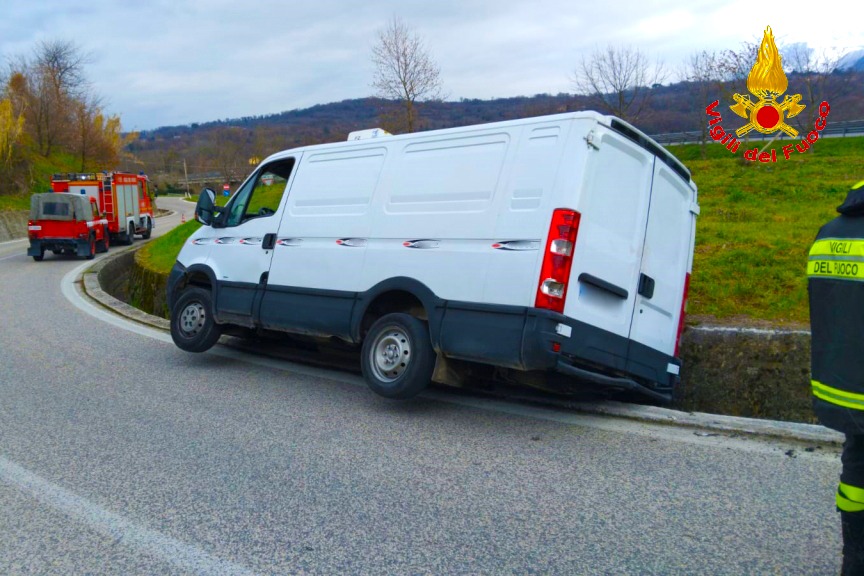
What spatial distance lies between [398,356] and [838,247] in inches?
152

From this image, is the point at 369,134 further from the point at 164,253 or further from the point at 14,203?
the point at 14,203

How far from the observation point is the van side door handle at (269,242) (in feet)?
24.3

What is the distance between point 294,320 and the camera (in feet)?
23.2

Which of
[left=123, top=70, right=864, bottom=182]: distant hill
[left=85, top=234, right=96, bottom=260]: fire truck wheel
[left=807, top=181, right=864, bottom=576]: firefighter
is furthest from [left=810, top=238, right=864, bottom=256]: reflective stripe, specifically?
[left=85, top=234, right=96, bottom=260]: fire truck wheel

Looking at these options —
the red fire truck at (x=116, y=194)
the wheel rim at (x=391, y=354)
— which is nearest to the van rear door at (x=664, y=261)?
the wheel rim at (x=391, y=354)

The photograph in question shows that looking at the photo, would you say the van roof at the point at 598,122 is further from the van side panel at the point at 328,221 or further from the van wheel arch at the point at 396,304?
the van wheel arch at the point at 396,304

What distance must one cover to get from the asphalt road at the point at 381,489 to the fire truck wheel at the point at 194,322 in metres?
1.04

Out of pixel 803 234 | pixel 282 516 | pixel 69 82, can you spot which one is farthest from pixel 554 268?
pixel 69 82

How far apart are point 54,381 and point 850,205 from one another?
7.23 meters

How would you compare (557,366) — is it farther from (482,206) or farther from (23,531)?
(23,531)

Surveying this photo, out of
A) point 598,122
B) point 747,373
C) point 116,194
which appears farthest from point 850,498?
point 116,194

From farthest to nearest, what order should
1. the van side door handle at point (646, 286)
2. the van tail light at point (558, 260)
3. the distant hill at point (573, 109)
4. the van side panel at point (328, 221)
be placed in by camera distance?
the distant hill at point (573, 109)
the van side panel at point (328, 221)
the van side door handle at point (646, 286)
the van tail light at point (558, 260)

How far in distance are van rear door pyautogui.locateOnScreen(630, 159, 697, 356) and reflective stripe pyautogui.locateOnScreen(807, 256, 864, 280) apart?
2990mm

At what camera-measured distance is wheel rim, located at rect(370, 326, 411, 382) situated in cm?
600
